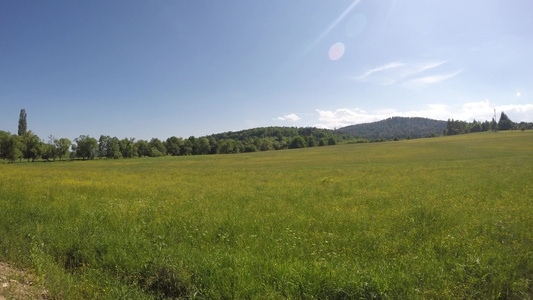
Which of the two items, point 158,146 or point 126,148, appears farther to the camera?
point 158,146

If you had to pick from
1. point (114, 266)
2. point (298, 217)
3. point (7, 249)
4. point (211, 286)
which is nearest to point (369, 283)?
point (211, 286)

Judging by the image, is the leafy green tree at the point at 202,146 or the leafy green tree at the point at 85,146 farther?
the leafy green tree at the point at 202,146

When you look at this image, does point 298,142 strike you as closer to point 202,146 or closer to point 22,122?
point 202,146

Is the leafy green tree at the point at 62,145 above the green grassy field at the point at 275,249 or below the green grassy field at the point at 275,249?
above

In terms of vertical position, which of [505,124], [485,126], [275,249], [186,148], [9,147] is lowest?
[275,249]

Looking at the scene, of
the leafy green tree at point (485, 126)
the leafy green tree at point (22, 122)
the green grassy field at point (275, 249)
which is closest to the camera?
the green grassy field at point (275, 249)

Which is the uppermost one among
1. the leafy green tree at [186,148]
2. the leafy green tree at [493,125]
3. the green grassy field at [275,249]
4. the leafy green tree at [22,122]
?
the leafy green tree at [22,122]

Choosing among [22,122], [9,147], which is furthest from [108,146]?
[22,122]

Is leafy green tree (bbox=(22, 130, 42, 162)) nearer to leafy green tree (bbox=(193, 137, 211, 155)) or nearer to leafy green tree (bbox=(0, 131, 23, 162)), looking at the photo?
leafy green tree (bbox=(0, 131, 23, 162))

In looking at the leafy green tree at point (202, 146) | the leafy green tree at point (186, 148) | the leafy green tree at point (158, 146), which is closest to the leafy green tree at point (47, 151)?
the leafy green tree at point (158, 146)

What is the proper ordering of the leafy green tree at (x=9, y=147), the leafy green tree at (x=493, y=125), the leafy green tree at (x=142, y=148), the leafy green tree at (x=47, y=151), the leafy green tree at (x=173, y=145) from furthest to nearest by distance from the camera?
the leafy green tree at (x=493, y=125)
the leafy green tree at (x=173, y=145)
the leafy green tree at (x=142, y=148)
the leafy green tree at (x=47, y=151)
the leafy green tree at (x=9, y=147)

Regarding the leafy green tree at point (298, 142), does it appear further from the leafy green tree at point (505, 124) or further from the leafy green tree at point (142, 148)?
the leafy green tree at point (505, 124)

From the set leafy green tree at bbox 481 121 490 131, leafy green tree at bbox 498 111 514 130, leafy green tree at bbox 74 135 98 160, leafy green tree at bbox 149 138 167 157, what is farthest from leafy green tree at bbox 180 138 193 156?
leafy green tree at bbox 498 111 514 130

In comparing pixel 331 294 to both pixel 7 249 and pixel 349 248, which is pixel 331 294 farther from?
pixel 7 249
